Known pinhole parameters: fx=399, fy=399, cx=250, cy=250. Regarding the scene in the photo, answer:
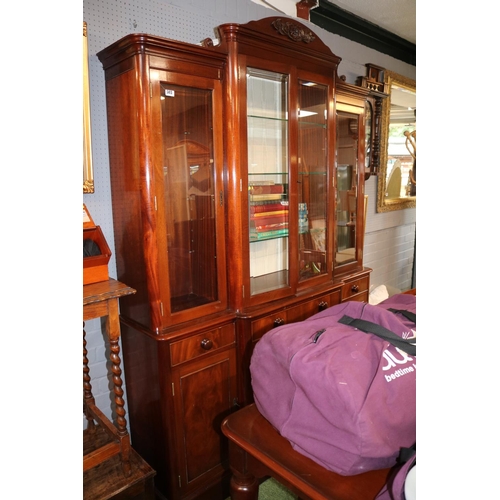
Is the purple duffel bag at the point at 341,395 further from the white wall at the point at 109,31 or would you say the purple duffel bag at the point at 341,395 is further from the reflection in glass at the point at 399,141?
the reflection in glass at the point at 399,141

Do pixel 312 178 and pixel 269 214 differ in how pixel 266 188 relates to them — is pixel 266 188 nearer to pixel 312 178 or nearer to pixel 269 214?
pixel 269 214

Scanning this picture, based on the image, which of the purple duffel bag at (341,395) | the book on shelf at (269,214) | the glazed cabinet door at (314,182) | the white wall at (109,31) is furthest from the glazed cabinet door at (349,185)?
the purple duffel bag at (341,395)

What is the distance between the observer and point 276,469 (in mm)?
914

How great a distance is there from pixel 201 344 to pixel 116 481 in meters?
0.62

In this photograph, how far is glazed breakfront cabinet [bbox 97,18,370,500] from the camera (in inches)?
65.4

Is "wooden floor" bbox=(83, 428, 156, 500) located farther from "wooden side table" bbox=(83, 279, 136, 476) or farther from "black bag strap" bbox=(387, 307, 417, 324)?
"black bag strap" bbox=(387, 307, 417, 324)

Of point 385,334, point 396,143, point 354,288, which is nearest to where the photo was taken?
point 385,334

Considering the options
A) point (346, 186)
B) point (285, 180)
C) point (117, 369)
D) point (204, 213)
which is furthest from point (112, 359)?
point (346, 186)

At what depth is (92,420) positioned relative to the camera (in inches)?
72.4

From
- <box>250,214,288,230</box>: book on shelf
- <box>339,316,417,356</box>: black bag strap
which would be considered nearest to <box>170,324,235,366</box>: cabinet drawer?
<box>250,214,288,230</box>: book on shelf

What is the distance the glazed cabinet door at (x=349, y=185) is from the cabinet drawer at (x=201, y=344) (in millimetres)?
960

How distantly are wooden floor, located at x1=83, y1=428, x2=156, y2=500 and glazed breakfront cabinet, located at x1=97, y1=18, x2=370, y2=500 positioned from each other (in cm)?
17
